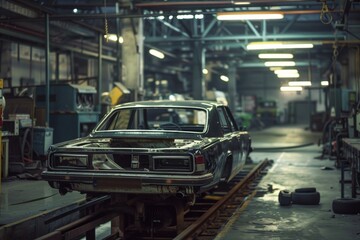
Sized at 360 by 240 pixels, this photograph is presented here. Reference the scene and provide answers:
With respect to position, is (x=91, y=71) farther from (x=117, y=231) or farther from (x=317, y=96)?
(x=317, y=96)

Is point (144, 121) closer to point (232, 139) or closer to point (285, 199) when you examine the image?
point (232, 139)

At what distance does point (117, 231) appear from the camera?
6.52 meters

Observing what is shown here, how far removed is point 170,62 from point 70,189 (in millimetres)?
24243

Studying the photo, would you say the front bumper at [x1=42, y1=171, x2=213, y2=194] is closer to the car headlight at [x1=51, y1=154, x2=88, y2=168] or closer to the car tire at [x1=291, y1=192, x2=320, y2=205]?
the car headlight at [x1=51, y1=154, x2=88, y2=168]

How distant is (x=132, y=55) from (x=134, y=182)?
832cm

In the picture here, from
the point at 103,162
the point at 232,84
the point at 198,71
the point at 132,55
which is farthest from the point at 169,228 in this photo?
the point at 232,84

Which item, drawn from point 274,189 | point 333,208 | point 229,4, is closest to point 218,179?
point 333,208

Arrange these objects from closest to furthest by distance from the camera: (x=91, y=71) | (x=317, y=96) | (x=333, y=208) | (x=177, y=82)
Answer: (x=333, y=208) → (x=91, y=71) → (x=177, y=82) → (x=317, y=96)

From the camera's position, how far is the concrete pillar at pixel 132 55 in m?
13.3

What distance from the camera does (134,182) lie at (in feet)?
17.8

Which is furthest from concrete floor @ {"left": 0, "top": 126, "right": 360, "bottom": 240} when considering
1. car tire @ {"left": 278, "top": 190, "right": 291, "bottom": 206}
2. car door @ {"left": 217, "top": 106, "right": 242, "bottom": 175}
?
car door @ {"left": 217, "top": 106, "right": 242, "bottom": 175}

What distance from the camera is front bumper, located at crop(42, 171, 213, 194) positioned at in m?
5.39

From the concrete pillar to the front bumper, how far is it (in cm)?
767

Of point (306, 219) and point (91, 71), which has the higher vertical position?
point (91, 71)
